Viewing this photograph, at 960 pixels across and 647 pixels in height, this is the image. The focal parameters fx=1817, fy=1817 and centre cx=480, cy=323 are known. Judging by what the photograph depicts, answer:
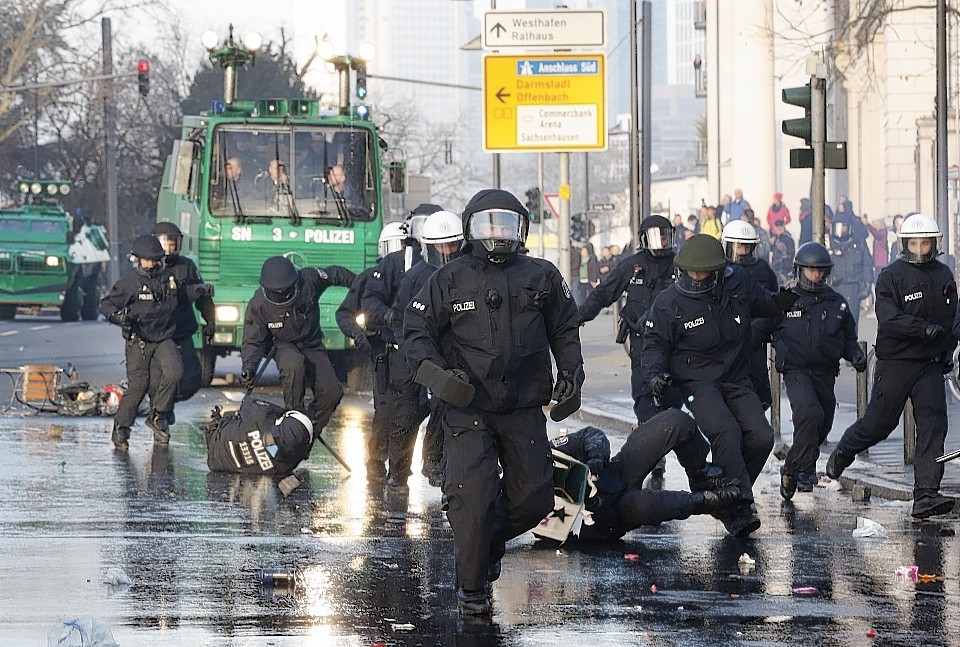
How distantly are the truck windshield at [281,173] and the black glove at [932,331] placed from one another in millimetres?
10986

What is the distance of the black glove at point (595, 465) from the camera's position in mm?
9430

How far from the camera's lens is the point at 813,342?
11.7 metres

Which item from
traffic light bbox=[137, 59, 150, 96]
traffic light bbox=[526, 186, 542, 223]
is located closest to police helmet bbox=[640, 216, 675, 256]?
traffic light bbox=[526, 186, 542, 223]

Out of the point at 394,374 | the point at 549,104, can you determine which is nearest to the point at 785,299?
the point at 394,374

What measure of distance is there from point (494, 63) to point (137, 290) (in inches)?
325

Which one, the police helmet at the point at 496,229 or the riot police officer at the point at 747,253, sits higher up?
the police helmet at the point at 496,229

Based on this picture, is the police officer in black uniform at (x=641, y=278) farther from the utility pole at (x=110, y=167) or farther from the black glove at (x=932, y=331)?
the utility pole at (x=110, y=167)

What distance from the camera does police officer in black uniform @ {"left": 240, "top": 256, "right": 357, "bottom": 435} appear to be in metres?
13.1

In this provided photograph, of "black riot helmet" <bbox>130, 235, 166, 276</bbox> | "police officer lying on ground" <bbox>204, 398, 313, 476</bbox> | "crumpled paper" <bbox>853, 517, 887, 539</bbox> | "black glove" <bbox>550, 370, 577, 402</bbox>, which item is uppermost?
"black riot helmet" <bbox>130, 235, 166, 276</bbox>

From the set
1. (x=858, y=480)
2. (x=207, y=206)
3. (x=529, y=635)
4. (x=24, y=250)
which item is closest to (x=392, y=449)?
(x=858, y=480)

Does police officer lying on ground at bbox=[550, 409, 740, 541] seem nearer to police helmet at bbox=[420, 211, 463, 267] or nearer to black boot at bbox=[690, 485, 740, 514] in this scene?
black boot at bbox=[690, 485, 740, 514]

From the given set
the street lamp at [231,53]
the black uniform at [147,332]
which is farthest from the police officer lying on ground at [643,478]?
the street lamp at [231,53]

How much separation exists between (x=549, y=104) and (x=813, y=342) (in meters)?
10.1

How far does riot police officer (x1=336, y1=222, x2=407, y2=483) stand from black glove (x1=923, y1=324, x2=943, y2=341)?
12.1 ft
